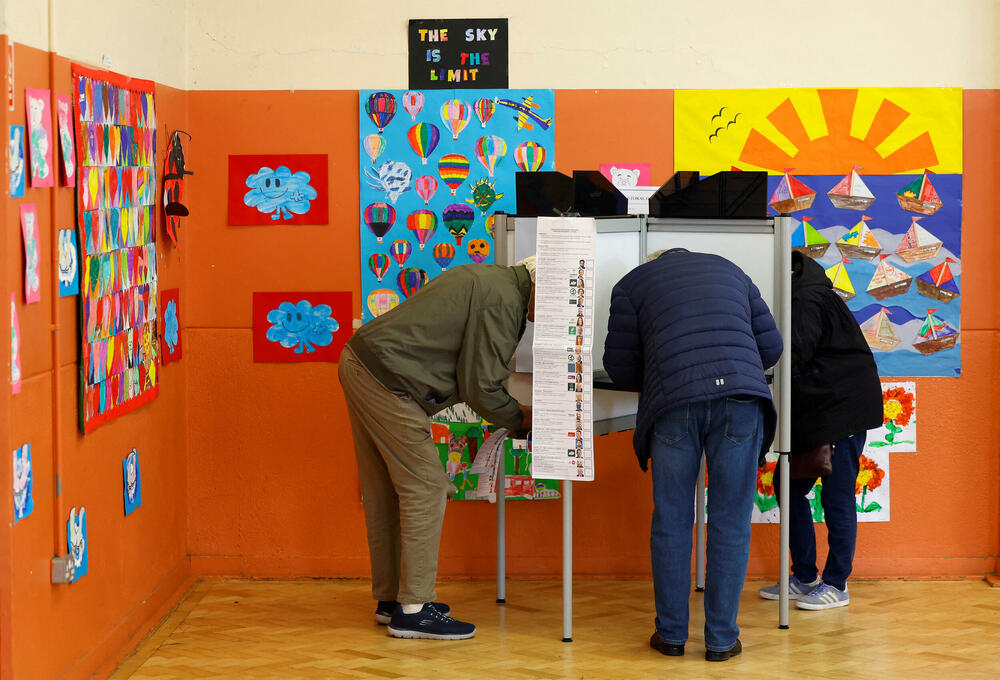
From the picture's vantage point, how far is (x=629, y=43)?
4656 millimetres

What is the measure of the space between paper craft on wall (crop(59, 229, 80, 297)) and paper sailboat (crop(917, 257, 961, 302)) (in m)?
3.30

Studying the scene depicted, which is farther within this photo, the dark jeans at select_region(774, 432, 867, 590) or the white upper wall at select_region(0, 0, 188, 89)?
the dark jeans at select_region(774, 432, 867, 590)

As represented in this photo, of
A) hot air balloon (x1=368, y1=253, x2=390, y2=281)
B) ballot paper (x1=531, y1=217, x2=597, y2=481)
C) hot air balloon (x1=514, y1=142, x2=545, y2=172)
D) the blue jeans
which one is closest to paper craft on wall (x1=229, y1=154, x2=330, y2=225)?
hot air balloon (x1=368, y1=253, x2=390, y2=281)

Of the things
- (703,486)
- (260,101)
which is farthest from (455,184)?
(703,486)

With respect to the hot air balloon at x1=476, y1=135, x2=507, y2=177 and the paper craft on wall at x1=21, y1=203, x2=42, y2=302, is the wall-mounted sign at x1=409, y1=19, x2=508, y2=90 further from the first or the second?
the paper craft on wall at x1=21, y1=203, x2=42, y2=302

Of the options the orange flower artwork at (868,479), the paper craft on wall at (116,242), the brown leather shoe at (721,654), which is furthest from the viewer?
the orange flower artwork at (868,479)

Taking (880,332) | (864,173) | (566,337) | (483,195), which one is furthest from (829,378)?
(483,195)

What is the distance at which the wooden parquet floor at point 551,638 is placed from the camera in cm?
363

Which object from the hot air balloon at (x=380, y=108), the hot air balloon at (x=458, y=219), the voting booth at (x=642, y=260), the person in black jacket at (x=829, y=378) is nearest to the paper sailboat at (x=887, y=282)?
the person in black jacket at (x=829, y=378)

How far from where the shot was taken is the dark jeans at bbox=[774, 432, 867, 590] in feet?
14.0

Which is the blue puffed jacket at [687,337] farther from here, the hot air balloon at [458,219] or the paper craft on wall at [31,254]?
the paper craft on wall at [31,254]

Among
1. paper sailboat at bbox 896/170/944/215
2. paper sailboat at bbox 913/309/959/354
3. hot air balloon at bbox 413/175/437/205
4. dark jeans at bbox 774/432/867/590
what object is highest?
hot air balloon at bbox 413/175/437/205

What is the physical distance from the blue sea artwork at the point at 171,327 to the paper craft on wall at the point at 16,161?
4.53ft

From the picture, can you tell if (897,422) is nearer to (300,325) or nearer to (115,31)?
(300,325)
